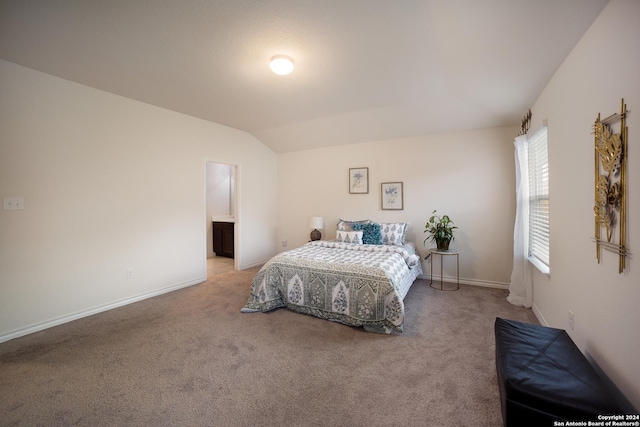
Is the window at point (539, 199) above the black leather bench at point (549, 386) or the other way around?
above

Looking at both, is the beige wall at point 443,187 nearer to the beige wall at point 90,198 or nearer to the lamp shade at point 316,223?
the lamp shade at point 316,223

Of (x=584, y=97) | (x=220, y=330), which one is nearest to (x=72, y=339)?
(x=220, y=330)

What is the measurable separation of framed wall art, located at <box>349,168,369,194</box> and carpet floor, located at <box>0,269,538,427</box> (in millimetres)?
2355

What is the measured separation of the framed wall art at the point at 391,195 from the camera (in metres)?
4.39

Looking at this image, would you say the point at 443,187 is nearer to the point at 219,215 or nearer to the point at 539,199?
the point at 539,199

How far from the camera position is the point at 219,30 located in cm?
204

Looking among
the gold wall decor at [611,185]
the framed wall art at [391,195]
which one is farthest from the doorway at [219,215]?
the gold wall decor at [611,185]

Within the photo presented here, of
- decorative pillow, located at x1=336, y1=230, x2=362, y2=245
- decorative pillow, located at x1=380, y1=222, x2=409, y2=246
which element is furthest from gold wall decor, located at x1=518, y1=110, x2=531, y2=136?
decorative pillow, located at x1=336, y1=230, x2=362, y2=245

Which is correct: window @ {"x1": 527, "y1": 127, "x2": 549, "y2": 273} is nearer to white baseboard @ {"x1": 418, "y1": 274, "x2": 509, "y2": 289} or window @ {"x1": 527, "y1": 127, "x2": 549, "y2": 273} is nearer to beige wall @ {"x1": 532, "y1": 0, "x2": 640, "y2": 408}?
beige wall @ {"x1": 532, "y1": 0, "x2": 640, "y2": 408}

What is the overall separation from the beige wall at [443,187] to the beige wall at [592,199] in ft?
4.67

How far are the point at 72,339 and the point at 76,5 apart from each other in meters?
2.73

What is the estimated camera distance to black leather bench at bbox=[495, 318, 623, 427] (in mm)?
1041

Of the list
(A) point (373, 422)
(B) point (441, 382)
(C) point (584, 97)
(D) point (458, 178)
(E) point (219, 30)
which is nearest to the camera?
(A) point (373, 422)

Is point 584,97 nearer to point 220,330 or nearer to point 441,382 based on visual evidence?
point 441,382
